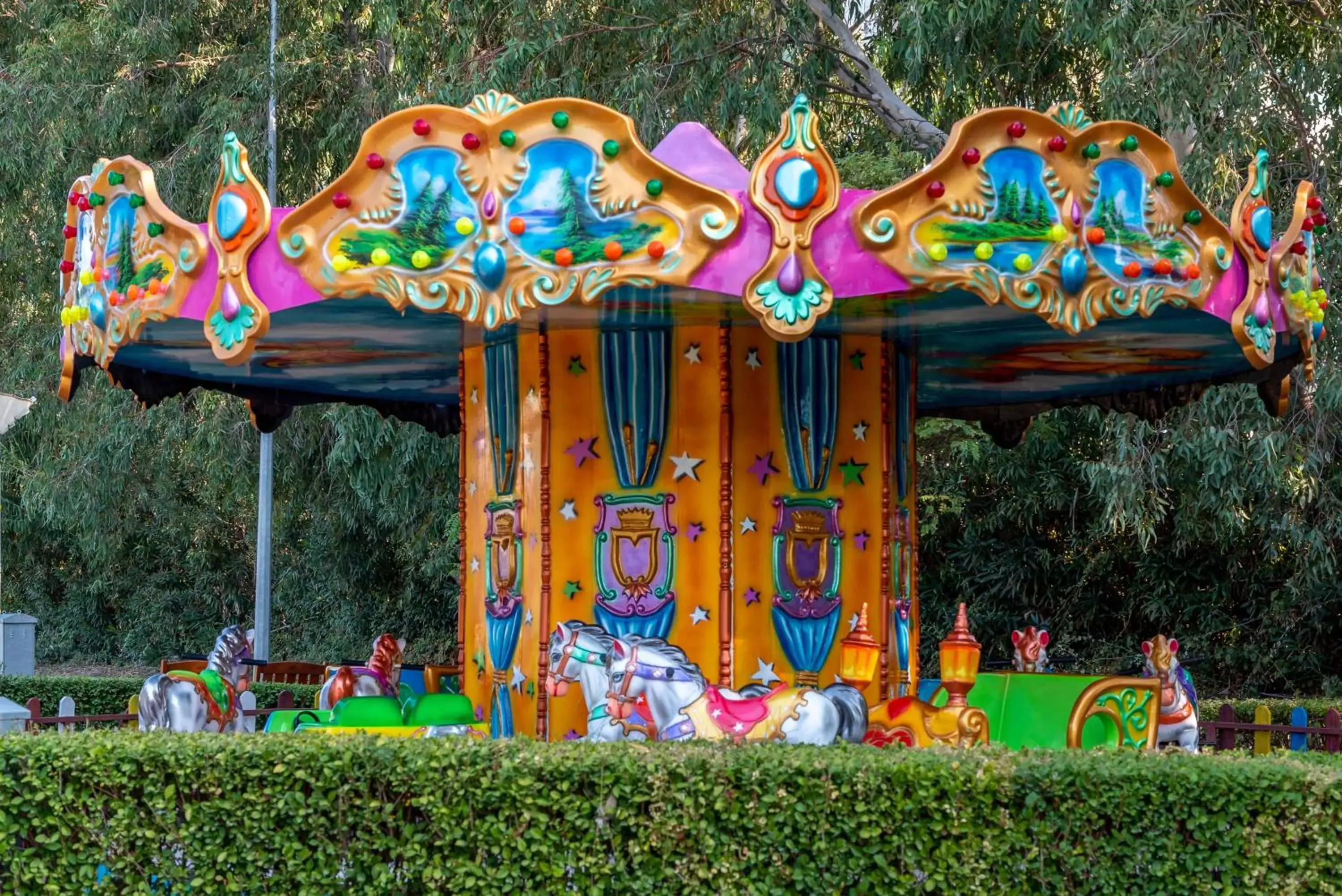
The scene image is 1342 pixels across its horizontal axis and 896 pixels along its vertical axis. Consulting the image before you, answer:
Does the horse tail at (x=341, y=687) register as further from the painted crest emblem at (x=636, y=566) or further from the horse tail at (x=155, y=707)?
the painted crest emblem at (x=636, y=566)

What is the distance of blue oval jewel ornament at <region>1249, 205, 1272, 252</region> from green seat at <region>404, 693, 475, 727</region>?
4615mm

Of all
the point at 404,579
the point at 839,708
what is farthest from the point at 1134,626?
the point at 839,708

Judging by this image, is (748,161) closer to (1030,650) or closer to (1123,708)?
(1030,650)

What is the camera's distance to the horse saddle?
7.56 metres

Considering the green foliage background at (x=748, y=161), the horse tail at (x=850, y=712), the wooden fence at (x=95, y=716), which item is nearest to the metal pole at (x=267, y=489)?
the green foliage background at (x=748, y=161)

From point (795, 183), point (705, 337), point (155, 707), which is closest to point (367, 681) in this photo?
point (155, 707)

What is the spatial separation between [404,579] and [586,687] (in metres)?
17.0

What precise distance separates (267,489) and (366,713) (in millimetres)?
10282

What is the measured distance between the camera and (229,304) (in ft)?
24.4

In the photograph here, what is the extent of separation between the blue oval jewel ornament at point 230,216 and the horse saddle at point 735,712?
2.94 metres

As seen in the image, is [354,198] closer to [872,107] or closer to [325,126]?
[872,107]

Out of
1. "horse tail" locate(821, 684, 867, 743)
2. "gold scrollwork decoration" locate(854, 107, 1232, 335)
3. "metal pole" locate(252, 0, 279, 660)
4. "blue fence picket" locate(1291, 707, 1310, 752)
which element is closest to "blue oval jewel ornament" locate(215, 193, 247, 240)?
"gold scrollwork decoration" locate(854, 107, 1232, 335)

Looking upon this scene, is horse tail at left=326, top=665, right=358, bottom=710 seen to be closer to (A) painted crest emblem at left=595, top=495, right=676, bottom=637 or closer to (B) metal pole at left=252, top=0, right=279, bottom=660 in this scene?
(A) painted crest emblem at left=595, top=495, right=676, bottom=637

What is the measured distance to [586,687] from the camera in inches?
311
